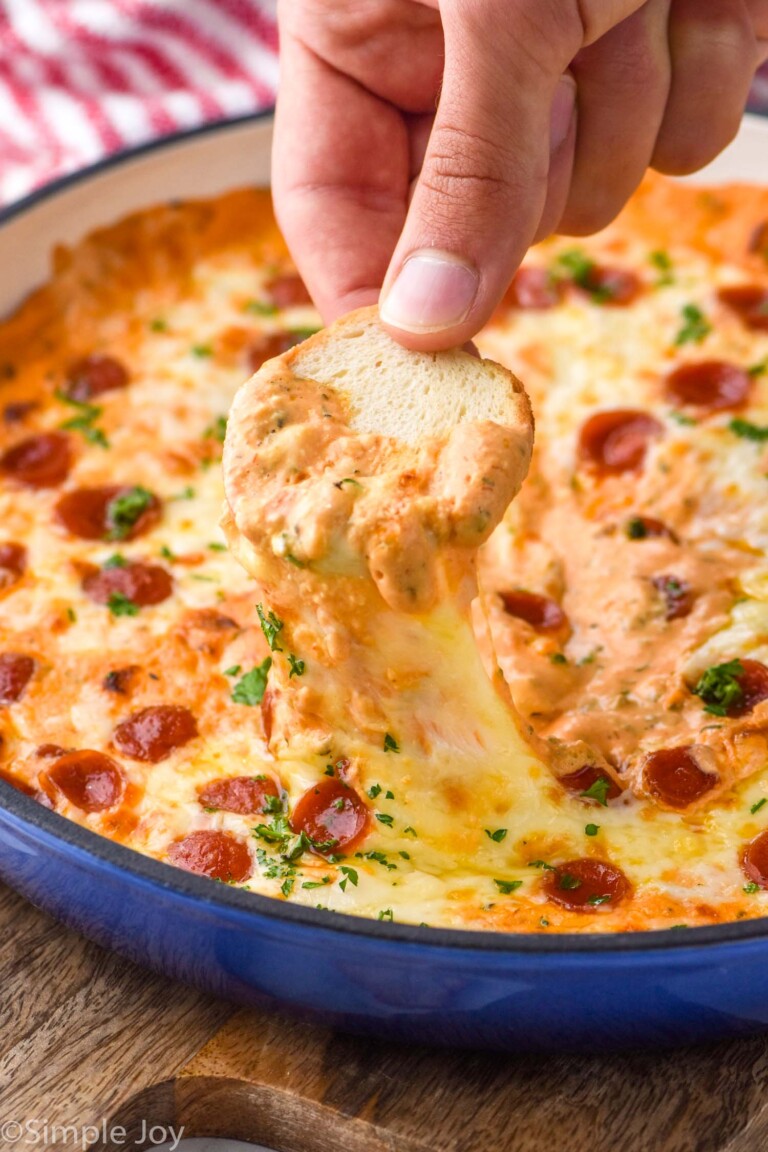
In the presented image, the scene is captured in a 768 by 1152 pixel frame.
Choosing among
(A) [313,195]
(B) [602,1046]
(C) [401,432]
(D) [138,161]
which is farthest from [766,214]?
(B) [602,1046]

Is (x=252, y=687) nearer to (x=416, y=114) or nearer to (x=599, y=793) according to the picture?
(x=599, y=793)

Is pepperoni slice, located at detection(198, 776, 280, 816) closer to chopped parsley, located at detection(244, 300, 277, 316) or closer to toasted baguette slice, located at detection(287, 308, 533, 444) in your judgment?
toasted baguette slice, located at detection(287, 308, 533, 444)

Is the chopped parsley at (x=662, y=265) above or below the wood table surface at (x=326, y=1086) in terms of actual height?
above

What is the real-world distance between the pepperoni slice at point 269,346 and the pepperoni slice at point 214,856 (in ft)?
6.56

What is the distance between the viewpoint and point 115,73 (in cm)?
641

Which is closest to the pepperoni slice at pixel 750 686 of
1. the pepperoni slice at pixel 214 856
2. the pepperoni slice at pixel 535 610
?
the pepperoni slice at pixel 535 610

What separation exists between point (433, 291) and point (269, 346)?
173 cm

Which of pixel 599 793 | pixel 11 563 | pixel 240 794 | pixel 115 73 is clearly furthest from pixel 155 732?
pixel 115 73

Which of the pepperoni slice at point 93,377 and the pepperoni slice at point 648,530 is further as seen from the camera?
the pepperoni slice at point 93,377

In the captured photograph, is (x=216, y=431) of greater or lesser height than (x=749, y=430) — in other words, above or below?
above

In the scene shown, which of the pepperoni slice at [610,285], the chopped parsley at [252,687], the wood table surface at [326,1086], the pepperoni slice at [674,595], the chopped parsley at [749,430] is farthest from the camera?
the pepperoni slice at [610,285]

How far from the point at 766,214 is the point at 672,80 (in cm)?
114

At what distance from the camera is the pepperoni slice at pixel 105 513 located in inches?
160

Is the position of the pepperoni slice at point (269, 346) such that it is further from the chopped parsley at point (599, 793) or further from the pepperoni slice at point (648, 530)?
the chopped parsley at point (599, 793)
